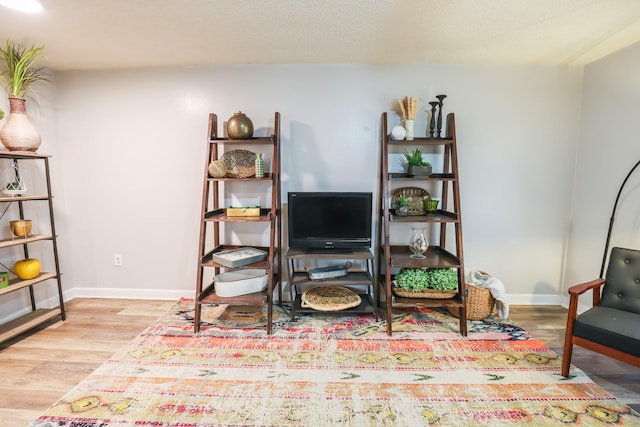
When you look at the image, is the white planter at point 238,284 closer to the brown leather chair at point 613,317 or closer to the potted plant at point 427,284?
the potted plant at point 427,284

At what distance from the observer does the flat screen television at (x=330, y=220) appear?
8.88 ft

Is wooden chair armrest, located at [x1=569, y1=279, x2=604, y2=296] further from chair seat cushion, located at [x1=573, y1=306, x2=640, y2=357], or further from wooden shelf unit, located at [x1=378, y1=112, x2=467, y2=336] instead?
wooden shelf unit, located at [x1=378, y1=112, x2=467, y2=336]

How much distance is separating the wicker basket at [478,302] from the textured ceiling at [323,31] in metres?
2.00

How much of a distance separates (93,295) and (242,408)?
247 centimetres

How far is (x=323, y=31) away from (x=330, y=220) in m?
1.45

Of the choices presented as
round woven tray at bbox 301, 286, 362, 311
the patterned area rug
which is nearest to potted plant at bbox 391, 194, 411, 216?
round woven tray at bbox 301, 286, 362, 311

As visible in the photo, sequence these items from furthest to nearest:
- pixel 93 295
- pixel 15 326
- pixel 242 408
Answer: pixel 93 295
pixel 15 326
pixel 242 408

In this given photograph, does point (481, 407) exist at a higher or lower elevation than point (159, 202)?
lower

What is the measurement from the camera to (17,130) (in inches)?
92.0

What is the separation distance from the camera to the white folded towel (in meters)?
2.65

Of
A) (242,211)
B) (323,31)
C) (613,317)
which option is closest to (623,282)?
(613,317)

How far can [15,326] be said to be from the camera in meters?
2.45

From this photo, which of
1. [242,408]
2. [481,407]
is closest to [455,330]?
[481,407]

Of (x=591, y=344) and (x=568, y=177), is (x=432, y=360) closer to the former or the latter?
(x=591, y=344)
